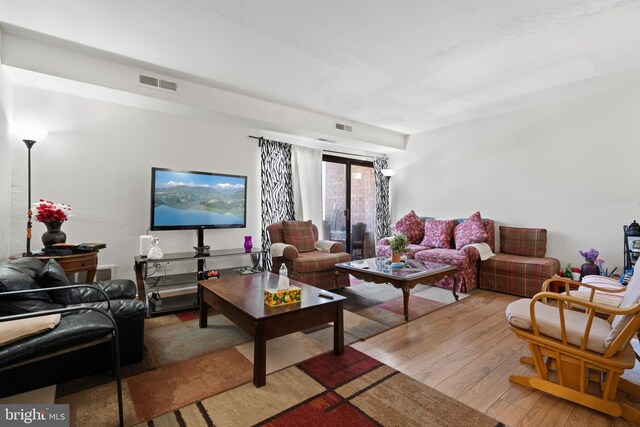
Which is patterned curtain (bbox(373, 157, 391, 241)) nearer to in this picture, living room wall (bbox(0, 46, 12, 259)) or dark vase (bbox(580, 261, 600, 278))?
dark vase (bbox(580, 261, 600, 278))

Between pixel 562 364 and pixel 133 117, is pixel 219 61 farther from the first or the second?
pixel 562 364

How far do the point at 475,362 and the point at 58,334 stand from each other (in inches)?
102

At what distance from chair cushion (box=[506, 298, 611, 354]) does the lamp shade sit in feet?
14.1

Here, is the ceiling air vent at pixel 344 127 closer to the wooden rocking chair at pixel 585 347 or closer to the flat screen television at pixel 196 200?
the flat screen television at pixel 196 200

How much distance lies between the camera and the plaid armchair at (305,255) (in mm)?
3735

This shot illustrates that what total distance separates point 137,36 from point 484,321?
422 centimetres

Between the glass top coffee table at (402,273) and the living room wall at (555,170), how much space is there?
1.98m

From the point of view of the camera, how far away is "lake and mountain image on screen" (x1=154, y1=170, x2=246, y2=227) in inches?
139

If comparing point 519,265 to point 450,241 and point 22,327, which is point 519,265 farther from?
point 22,327

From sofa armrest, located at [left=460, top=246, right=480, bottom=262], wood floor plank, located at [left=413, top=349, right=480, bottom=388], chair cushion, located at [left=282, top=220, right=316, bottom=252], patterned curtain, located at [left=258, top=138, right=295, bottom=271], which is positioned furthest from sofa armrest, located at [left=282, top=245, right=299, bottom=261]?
sofa armrest, located at [left=460, top=246, right=480, bottom=262]

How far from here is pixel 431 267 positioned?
347cm

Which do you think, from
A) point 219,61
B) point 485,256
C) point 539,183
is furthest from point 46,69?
point 539,183

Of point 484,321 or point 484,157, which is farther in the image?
point 484,157

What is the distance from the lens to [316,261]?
12.4 ft
